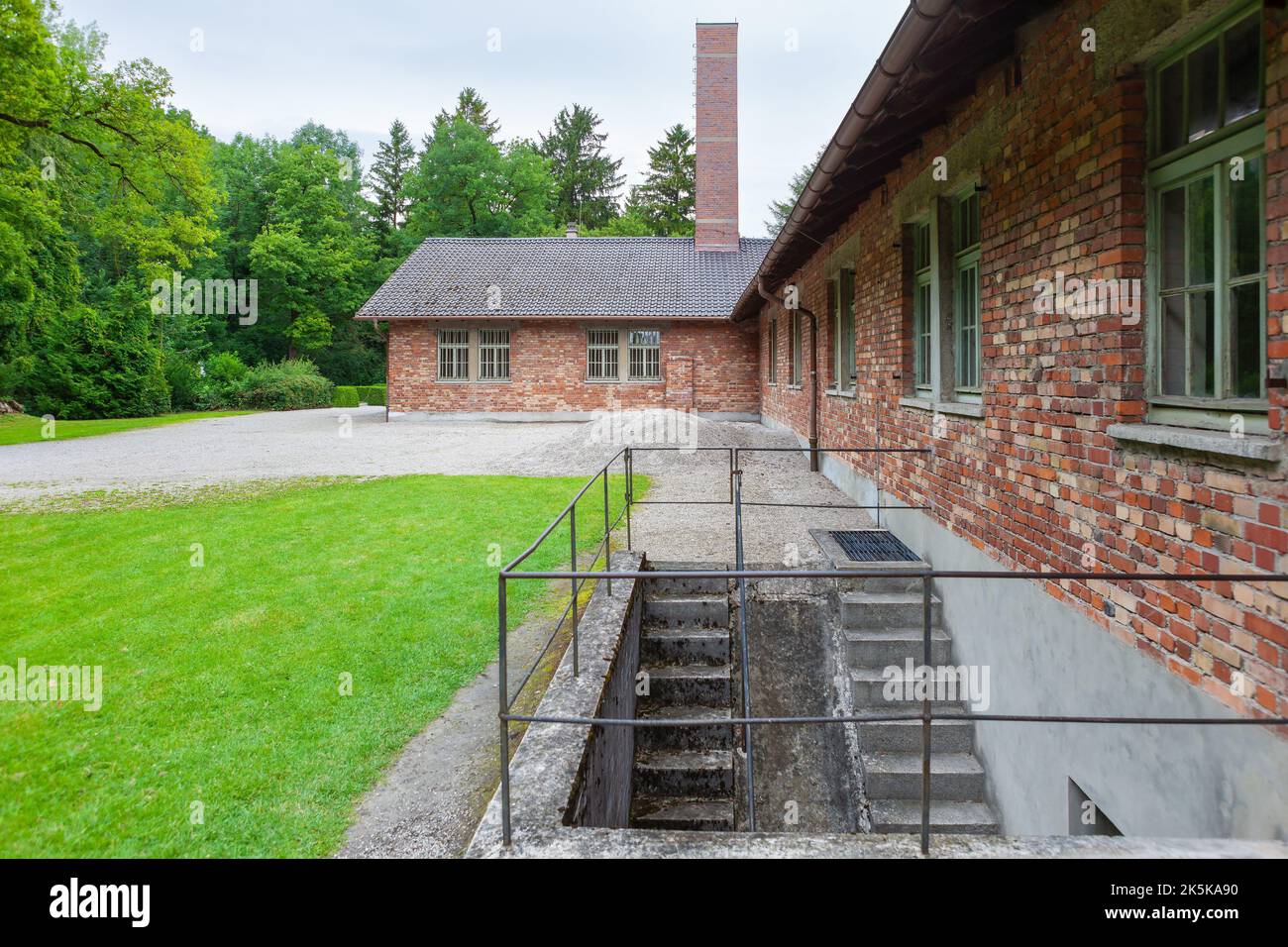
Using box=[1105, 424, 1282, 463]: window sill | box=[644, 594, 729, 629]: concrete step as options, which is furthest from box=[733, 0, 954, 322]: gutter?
box=[644, 594, 729, 629]: concrete step

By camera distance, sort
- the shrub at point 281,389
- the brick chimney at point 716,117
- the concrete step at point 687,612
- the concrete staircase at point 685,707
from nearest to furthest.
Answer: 1. the concrete staircase at point 685,707
2. the concrete step at point 687,612
3. the brick chimney at point 716,117
4. the shrub at point 281,389

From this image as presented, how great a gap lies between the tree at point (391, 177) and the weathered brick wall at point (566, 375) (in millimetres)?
29940

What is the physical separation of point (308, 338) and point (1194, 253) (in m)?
42.2

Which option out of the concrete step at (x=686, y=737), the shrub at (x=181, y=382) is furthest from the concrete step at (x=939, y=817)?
the shrub at (x=181, y=382)

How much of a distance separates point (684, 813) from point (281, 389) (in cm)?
3162

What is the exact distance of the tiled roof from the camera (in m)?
22.9

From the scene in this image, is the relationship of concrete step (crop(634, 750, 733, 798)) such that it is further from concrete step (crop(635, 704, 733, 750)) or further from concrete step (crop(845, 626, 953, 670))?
concrete step (crop(845, 626, 953, 670))

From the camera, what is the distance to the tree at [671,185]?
46.9m

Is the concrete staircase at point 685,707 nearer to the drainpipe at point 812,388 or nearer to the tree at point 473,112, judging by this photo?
the drainpipe at point 812,388

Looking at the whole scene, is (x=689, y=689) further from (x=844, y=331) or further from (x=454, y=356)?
(x=454, y=356)

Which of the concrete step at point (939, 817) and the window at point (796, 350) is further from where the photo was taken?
the window at point (796, 350)

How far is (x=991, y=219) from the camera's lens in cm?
484

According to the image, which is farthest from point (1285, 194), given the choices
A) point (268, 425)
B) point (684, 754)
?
point (268, 425)

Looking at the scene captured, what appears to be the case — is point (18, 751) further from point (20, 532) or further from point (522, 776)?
point (20, 532)
